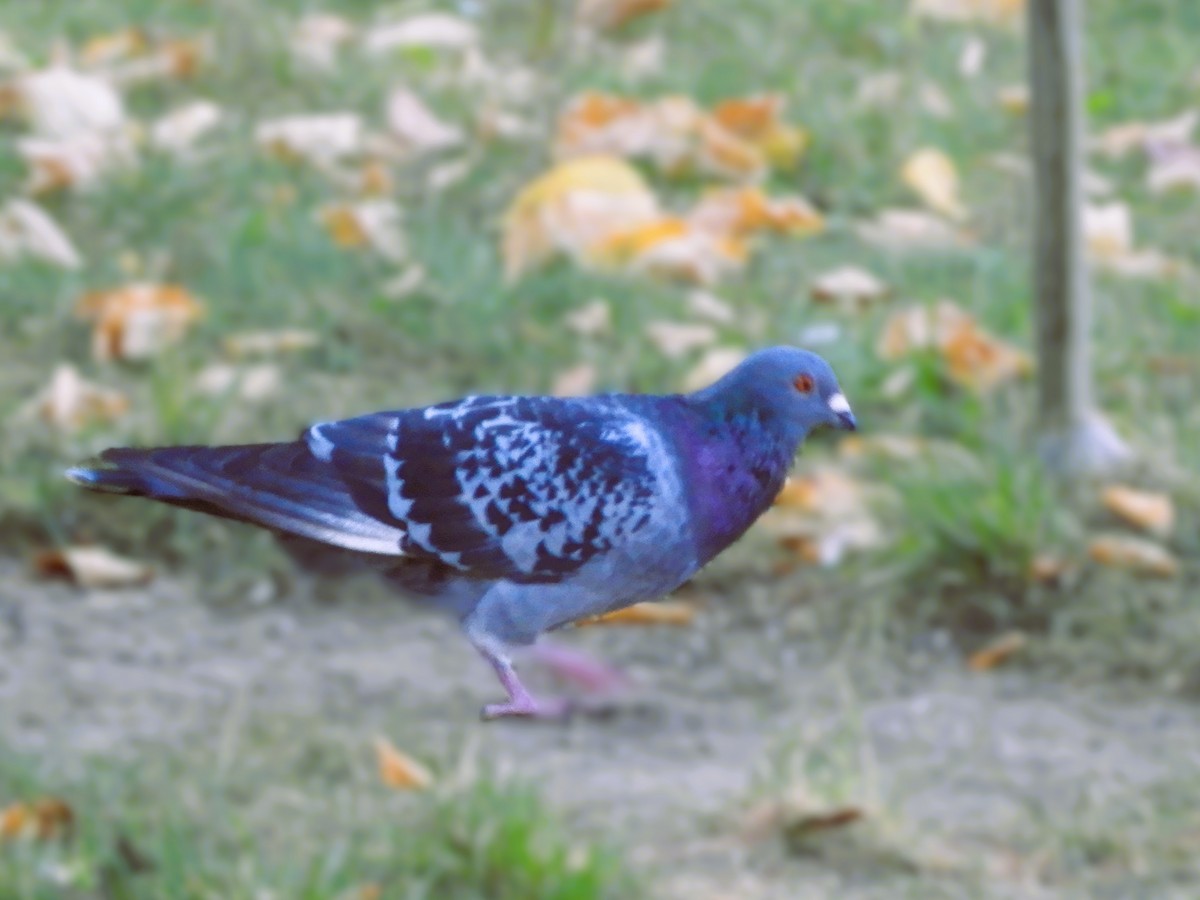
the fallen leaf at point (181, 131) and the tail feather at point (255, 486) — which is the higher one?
the tail feather at point (255, 486)

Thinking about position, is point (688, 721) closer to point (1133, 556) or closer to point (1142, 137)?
point (1133, 556)

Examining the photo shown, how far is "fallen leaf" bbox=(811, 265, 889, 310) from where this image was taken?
14.2ft

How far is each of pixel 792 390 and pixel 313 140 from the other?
14.6 ft

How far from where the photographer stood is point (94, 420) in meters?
4.24

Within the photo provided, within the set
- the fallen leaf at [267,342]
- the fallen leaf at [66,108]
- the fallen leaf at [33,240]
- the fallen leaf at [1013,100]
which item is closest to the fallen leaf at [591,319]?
the fallen leaf at [267,342]

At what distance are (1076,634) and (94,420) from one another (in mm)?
2059

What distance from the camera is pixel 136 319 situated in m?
4.36

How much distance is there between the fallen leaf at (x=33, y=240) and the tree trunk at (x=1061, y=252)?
7.22ft

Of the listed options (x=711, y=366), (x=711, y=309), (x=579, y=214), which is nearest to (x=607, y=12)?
(x=711, y=309)

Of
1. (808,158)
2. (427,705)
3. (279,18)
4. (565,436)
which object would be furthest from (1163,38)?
(565,436)

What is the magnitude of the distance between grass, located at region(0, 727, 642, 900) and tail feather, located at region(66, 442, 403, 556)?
2.21 metres

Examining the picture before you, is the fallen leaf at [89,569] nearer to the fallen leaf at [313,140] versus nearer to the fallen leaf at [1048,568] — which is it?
the fallen leaf at [313,140]

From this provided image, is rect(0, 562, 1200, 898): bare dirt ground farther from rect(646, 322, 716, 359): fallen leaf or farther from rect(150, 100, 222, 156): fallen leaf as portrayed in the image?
rect(150, 100, 222, 156): fallen leaf

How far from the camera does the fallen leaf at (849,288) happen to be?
432 cm
